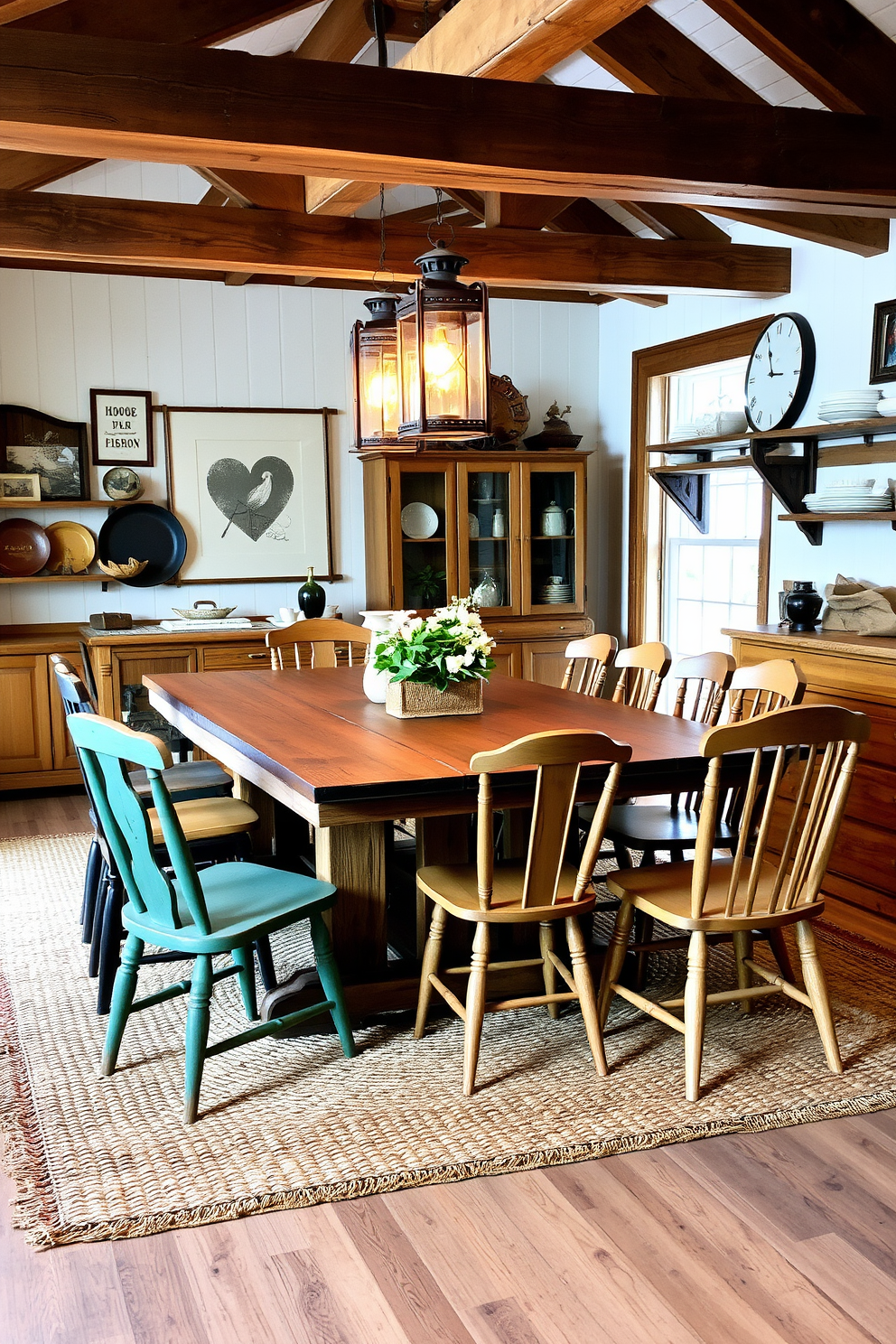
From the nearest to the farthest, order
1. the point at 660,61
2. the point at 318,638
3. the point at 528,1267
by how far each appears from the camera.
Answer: the point at 528,1267 < the point at 660,61 < the point at 318,638

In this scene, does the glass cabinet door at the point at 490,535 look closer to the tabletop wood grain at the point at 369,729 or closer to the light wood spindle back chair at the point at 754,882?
the tabletop wood grain at the point at 369,729

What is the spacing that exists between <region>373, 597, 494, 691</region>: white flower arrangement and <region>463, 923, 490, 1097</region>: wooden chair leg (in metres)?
0.86

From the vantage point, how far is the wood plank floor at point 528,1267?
6.32ft

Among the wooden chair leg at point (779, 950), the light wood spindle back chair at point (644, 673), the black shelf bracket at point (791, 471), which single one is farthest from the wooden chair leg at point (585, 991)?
the black shelf bracket at point (791, 471)

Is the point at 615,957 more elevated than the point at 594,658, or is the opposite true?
the point at 594,658

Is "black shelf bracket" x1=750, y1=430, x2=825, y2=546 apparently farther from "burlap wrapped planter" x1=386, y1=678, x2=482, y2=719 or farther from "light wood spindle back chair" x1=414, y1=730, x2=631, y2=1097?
"light wood spindle back chair" x1=414, y1=730, x2=631, y2=1097

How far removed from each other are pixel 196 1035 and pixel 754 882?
4.17 feet

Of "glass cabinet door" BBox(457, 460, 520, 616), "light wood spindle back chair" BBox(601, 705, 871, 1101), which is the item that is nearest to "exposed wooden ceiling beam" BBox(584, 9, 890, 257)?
"glass cabinet door" BBox(457, 460, 520, 616)

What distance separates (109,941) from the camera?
313 centimetres

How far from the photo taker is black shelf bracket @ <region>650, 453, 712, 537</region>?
19.8 ft

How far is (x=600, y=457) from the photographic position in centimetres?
717

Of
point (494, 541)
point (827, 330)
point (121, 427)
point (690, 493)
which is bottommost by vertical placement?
point (494, 541)

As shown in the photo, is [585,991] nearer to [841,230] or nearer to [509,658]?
[841,230]

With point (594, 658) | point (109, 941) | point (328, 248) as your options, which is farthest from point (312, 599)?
point (109, 941)
